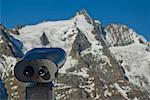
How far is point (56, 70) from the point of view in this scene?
1855 inches

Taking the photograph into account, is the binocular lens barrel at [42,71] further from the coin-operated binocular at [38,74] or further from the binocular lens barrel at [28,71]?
the binocular lens barrel at [28,71]

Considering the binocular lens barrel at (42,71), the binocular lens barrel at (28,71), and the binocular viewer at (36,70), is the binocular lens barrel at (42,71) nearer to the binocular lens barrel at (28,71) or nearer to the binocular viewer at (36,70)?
the binocular viewer at (36,70)

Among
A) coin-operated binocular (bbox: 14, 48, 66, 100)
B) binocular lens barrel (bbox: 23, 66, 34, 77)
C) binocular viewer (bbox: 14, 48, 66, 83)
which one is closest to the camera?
coin-operated binocular (bbox: 14, 48, 66, 100)

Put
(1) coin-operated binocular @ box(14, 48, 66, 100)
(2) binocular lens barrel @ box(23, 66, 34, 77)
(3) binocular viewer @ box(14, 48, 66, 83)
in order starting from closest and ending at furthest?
(1) coin-operated binocular @ box(14, 48, 66, 100), (3) binocular viewer @ box(14, 48, 66, 83), (2) binocular lens barrel @ box(23, 66, 34, 77)

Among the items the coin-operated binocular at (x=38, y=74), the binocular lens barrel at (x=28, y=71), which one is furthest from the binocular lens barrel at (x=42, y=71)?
the binocular lens barrel at (x=28, y=71)

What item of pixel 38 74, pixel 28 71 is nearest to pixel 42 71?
pixel 38 74

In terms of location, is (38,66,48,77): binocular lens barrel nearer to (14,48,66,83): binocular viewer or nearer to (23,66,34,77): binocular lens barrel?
(14,48,66,83): binocular viewer

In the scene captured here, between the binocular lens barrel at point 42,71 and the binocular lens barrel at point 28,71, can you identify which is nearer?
the binocular lens barrel at point 42,71

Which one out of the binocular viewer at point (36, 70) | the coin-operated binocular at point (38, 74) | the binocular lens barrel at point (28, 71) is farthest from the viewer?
the binocular lens barrel at point (28, 71)

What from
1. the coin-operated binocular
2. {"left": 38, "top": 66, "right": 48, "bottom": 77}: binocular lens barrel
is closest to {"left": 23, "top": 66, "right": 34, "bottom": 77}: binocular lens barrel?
the coin-operated binocular

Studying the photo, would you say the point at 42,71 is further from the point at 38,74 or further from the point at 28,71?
the point at 28,71

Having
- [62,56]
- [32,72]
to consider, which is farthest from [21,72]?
[62,56]

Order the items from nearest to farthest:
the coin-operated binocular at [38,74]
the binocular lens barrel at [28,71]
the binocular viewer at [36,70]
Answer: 1. the coin-operated binocular at [38,74]
2. the binocular viewer at [36,70]
3. the binocular lens barrel at [28,71]

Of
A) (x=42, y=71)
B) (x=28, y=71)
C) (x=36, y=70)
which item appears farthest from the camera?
(x=28, y=71)
